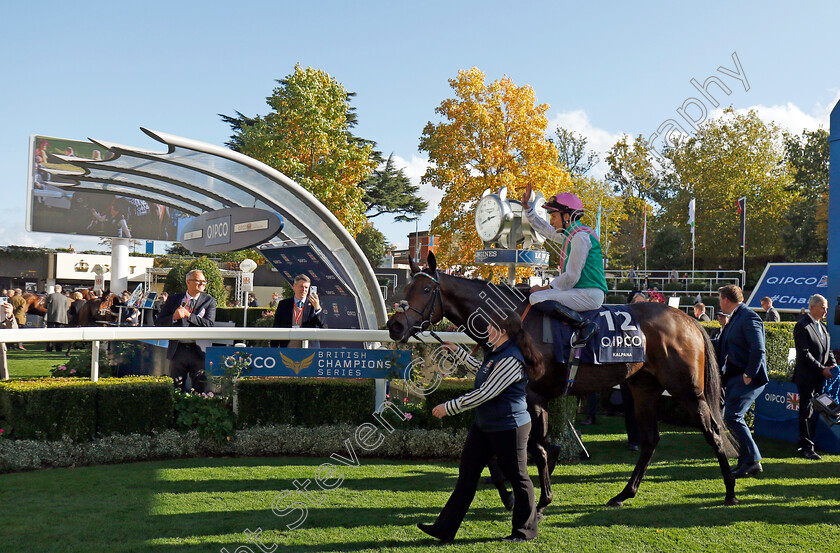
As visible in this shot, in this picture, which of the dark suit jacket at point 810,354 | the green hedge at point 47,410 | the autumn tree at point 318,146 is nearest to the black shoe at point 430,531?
the green hedge at point 47,410

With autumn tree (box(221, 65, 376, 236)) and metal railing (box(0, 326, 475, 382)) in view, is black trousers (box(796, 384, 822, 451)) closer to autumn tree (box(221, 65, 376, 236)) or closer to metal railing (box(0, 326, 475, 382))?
metal railing (box(0, 326, 475, 382))

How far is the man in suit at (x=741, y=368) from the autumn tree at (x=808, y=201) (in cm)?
3006

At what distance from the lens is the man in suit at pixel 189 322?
682cm

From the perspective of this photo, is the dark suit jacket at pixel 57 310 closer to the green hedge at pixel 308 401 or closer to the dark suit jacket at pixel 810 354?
the green hedge at pixel 308 401

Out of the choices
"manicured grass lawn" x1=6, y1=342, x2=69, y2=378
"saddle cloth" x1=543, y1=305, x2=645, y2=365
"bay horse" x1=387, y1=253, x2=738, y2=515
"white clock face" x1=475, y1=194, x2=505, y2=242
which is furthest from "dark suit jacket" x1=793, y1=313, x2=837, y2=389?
"manicured grass lawn" x1=6, y1=342, x2=69, y2=378

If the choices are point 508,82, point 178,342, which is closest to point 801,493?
point 178,342

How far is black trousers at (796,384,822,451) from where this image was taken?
7.21 meters

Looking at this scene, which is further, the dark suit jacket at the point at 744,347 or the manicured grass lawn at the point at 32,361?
the manicured grass lawn at the point at 32,361

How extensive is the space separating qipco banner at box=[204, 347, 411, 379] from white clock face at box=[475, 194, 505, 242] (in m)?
8.71

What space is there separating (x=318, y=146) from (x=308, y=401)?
20.4m

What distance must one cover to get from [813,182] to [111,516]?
45.9 meters

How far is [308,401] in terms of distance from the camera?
665 cm

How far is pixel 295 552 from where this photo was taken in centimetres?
398

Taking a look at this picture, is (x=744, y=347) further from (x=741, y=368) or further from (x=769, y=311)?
(x=769, y=311)
